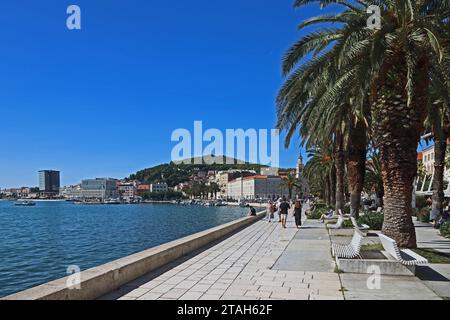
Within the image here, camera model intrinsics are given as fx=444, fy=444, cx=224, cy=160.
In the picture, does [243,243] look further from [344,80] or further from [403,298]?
[403,298]

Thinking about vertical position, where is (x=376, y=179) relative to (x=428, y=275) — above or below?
above

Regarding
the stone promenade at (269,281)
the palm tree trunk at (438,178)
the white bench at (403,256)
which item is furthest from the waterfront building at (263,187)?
the white bench at (403,256)

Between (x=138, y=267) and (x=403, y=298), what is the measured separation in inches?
195

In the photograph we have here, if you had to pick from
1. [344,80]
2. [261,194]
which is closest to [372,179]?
[344,80]

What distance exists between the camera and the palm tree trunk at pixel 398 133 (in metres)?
11.5

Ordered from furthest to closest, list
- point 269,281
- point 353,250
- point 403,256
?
point 353,250 < point 403,256 < point 269,281

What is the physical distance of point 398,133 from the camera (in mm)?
11656

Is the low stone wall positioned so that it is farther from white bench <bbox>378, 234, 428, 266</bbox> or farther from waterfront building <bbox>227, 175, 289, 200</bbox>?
waterfront building <bbox>227, 175, 289, 200</bbox>

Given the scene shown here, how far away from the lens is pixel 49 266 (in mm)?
19703

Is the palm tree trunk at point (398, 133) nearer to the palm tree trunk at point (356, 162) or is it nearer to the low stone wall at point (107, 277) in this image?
the low stone wall at point (107, 277)

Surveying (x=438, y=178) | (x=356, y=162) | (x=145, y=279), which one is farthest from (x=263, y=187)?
(x=145, y=279)

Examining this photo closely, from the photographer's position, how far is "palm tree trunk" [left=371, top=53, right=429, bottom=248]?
11531 mm

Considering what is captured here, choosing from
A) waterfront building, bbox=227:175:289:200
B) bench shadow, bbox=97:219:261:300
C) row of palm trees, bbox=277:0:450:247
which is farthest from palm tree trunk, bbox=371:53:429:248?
waterfront building, bbox=227:175:289:200

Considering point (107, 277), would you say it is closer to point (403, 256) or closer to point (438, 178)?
point (403, 256)
